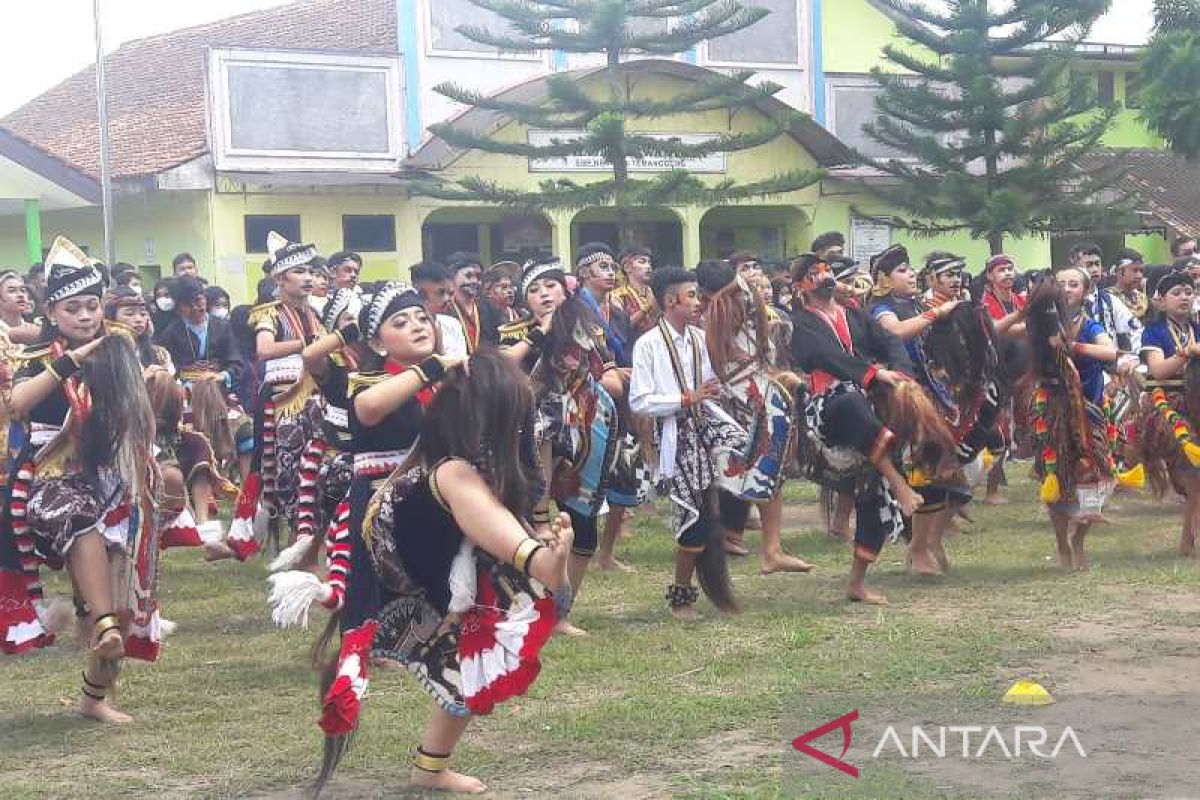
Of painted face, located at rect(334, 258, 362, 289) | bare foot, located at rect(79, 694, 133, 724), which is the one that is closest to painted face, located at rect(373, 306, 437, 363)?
bare foot, located at rect(79, 694, 133, 724)

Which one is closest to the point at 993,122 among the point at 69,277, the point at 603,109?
the point at 603,109

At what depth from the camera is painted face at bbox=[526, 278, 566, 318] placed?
335 inches

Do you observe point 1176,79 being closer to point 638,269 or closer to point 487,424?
point 638,269

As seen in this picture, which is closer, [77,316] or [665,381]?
[77,316]

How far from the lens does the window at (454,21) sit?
2550 centimetres

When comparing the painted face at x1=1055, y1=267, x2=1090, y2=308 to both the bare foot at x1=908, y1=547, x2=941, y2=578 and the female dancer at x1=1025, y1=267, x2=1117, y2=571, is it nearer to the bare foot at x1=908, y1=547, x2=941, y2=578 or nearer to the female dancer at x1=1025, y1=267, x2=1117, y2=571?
the female dancer at x1=1025, y1=267, x2=1117, y2=571

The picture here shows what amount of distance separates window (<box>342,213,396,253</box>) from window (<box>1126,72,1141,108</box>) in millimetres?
17771

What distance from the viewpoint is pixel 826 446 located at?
8.78 meters

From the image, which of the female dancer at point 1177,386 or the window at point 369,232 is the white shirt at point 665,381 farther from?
the window at point 369,232

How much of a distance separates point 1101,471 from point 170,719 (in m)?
5.13

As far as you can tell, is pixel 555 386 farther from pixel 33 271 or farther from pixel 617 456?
pixel 33 271

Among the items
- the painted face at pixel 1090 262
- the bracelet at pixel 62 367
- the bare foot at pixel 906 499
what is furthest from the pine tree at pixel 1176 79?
the bracelet at pixel 62 367

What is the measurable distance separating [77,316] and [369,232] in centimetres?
1886

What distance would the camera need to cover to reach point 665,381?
830cm
